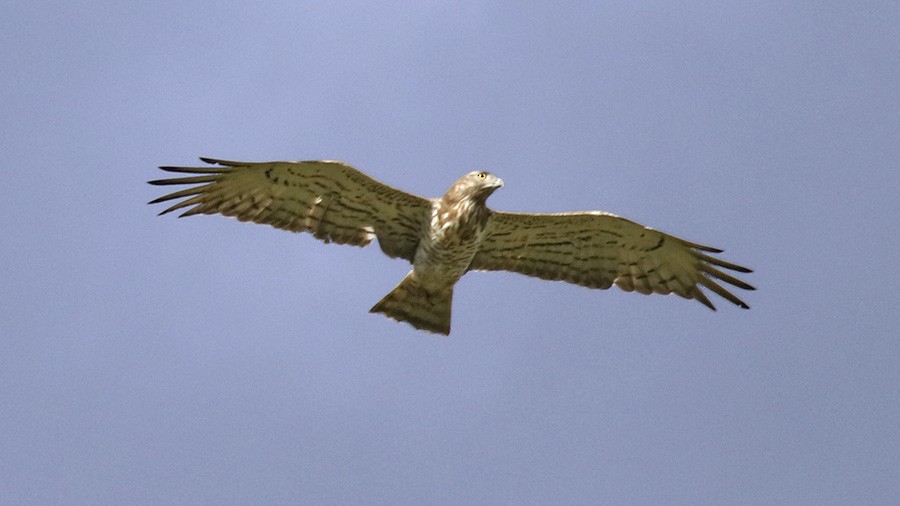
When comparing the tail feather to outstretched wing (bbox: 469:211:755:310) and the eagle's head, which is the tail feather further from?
the eagle's head

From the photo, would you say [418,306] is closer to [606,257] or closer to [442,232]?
[442,232]

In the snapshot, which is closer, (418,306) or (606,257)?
(418,306)

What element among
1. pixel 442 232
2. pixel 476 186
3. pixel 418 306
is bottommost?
pixel 418 306

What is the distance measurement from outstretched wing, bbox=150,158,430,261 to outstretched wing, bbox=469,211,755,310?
3.29 feet

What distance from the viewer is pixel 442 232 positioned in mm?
18156

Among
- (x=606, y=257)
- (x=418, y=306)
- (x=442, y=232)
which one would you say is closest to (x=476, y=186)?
(x=442, y=232)

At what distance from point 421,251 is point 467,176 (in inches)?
38.4

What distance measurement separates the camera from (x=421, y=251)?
60.6 ft

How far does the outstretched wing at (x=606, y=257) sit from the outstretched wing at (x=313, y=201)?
3.29ft

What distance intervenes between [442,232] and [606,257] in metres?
2.19

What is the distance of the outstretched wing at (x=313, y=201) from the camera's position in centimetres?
1800

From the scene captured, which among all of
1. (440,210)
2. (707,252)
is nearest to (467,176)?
(440,210)

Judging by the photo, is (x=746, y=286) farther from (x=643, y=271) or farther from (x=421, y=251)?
(x=421, y=251)

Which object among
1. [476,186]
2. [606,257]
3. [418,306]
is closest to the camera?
[476,186]
